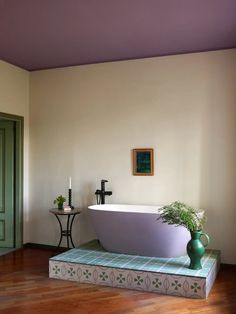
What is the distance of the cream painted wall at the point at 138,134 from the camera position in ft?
15.0

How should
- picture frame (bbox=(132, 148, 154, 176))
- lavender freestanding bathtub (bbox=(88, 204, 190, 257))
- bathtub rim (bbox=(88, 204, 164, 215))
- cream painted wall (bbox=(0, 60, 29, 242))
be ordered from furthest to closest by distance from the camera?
cream painted wall (bbox=(0, 60, 29, 242))
picture frame (bbox=(132, 148, 154, 176))
bathtub rim (bbox=(88, 204, 164, 215))
lavender freestanding bathtub (bbox=(88, 204, 190, 257))

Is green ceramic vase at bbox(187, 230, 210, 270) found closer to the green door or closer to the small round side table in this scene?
the small round side table

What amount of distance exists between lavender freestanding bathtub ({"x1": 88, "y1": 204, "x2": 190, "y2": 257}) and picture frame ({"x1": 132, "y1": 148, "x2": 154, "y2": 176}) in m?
0.88

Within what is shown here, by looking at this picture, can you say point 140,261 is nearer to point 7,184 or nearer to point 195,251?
point 195,251

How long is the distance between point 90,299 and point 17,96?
10.9ft

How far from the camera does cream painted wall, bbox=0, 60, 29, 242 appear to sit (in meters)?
5.14

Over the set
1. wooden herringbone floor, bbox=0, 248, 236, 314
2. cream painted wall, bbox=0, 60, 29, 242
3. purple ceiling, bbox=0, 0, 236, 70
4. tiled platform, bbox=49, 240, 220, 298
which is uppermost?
purple ceiling, bbox=0, 0, 236, 70

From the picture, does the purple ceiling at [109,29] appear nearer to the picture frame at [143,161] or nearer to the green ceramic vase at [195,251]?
the picture frame at [143,161]

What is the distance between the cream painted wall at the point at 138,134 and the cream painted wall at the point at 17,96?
95 mm

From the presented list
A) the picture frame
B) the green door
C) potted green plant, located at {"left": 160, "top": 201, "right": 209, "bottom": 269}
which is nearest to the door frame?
the green door

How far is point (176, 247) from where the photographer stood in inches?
162

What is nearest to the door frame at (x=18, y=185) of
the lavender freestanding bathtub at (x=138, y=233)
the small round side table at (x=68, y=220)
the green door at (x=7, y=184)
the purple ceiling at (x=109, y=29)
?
the green door at (x=7, y=184)

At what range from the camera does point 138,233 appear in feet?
13.6

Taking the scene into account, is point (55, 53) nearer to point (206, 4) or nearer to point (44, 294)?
point (206, 4)
